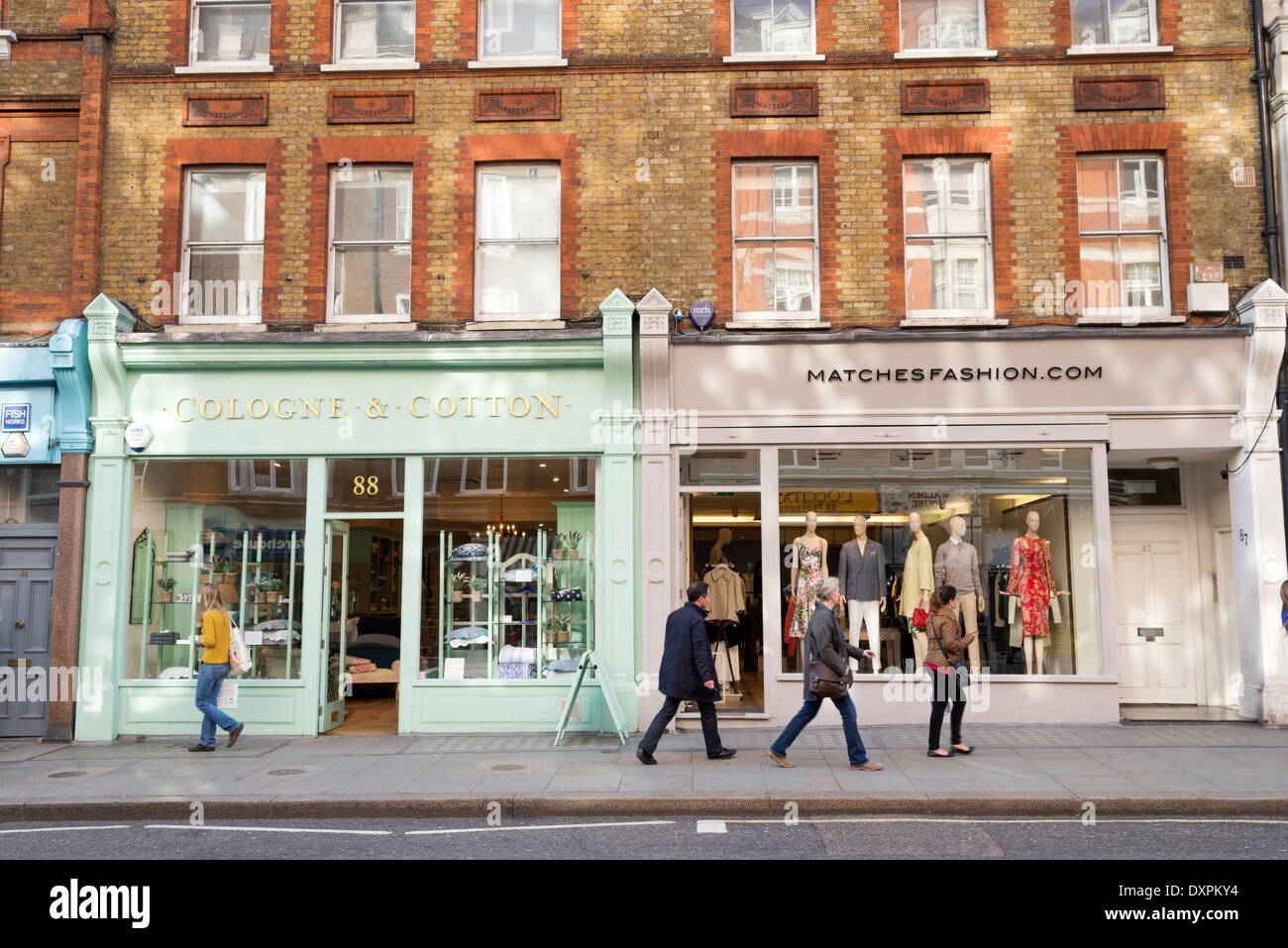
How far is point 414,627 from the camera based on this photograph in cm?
1283

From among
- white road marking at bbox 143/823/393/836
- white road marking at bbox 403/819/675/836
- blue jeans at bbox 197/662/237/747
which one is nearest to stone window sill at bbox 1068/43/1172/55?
white road marking at bbox 403/819/675/836

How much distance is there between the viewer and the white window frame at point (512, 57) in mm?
13359

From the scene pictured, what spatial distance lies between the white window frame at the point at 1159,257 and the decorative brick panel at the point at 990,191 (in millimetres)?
889

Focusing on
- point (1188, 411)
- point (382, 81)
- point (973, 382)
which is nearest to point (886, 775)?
point (973, 382)

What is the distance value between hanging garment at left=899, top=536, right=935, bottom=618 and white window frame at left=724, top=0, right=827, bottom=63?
626cm

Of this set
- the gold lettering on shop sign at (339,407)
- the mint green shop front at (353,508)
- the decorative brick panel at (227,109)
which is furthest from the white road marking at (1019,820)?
the decorative brick panel at (227,109)

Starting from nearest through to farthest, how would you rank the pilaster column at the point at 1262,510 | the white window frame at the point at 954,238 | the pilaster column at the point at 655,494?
the pilaster column at the point at 1262,510, the pilaster column at the point at 655,494, the white window frame at the point at 954,238

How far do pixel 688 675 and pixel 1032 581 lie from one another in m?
5.11

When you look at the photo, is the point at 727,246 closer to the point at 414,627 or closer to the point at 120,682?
the point at 414,627

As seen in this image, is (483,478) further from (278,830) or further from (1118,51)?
(1118,51)

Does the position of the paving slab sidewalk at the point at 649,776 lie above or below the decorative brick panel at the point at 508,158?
below

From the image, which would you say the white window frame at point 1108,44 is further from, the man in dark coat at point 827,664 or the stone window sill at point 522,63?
the man in dark coat at point 827,664

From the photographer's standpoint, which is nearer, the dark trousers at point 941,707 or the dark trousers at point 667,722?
the dark trousers at point 667,722

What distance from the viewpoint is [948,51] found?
13.3m
